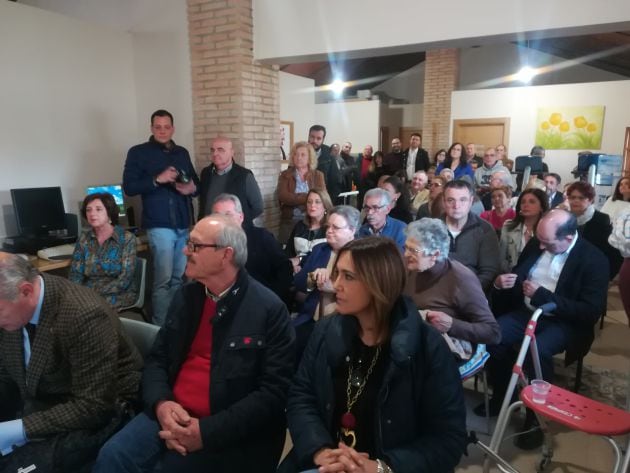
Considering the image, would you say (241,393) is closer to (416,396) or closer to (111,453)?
(111,453)

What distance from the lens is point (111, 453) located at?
1.64 meters

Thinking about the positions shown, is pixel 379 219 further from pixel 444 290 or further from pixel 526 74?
pixel 526 74

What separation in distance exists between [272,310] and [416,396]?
0.64m

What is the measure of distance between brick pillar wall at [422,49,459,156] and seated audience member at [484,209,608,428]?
8.02m

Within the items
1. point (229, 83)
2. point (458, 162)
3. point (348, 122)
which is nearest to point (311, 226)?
point (229, 83)

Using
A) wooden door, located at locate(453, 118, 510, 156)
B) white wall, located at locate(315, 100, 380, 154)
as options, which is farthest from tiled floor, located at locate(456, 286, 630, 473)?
white wall, located at locate(315, 100, 380, 154)

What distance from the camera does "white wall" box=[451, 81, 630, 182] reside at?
8867 millimetres

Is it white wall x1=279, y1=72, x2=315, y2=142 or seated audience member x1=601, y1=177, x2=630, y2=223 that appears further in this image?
white wall x1=279, y1=72, x2=315, y2=142

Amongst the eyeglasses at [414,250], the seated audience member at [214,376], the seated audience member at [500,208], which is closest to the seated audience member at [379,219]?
the eyeglasses at [414,250]

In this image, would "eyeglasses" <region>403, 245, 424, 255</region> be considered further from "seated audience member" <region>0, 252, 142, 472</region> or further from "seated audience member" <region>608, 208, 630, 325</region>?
"seated audience member" <region>608, 208, 630, 325</region>

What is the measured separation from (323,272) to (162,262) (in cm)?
204

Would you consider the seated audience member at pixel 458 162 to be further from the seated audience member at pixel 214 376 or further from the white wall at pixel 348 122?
the white wall at pixel 348 122

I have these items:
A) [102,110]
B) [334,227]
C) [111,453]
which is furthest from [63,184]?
[111,453]

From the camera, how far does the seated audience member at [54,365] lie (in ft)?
5.19
